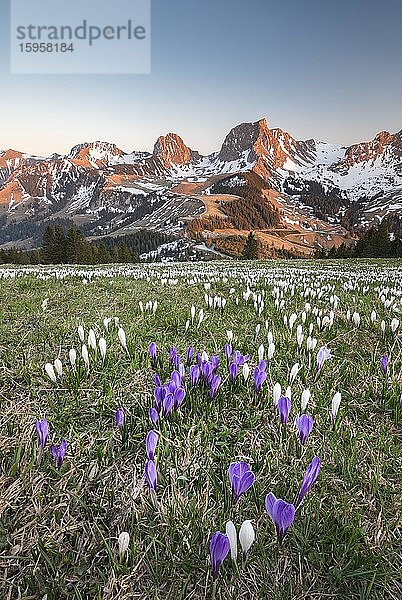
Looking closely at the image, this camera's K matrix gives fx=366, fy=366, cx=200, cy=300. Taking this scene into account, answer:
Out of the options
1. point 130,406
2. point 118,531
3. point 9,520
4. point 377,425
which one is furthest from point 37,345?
point 377,425

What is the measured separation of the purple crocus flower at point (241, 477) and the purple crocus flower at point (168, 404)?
834 millimetres

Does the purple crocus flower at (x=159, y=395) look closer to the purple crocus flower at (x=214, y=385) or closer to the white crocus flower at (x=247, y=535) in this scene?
the purple crocus flower at (x=214, y=385)

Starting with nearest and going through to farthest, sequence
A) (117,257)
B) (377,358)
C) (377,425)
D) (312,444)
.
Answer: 1. (312,444)
2. (377,425)
3. (377,358)
4. (117,257)

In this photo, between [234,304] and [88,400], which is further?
[234,304]

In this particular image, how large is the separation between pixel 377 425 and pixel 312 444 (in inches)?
26.4

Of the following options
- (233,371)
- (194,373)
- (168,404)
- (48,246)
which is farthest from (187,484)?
(48,246)

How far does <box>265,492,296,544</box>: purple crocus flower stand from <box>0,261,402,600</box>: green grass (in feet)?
0.85

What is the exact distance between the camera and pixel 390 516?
2.09m

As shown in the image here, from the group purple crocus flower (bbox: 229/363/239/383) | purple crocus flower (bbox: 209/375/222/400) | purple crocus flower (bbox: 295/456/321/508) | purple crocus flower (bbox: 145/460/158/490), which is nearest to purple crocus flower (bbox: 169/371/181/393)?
purple crocus flower (bbox: 209/375/222/400)

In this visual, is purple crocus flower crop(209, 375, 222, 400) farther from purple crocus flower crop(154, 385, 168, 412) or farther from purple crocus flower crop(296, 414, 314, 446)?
purple crocus flower crop(296, 414, 314, 446)

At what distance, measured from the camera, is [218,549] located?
154 cm

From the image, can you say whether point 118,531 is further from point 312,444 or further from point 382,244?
point 382,244

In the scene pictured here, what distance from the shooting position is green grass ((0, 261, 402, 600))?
5.69 ft

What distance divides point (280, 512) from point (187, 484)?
771 millimetres
